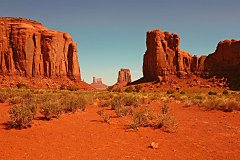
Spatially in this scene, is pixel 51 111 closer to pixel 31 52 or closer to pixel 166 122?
pixel 166 122

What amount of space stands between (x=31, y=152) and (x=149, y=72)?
182ft

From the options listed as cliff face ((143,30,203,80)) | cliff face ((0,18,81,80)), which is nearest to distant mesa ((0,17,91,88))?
cliff face ((0,18,81,80))

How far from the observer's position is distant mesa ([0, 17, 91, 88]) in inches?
1966

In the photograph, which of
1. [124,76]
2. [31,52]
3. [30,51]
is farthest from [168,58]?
[124,76]

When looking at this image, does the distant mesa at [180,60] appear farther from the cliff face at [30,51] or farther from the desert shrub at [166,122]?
the desert shrub at [166,122]

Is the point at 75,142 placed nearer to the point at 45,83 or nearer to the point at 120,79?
the point at 45,83

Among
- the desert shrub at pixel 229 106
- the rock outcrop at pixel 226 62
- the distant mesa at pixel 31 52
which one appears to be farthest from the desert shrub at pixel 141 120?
the distant mesa at pixel 31 52

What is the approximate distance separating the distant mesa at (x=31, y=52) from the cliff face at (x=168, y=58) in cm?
3106

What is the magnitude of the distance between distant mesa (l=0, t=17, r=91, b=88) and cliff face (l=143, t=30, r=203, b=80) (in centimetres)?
3106

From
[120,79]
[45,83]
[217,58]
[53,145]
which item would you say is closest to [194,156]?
[53,145]

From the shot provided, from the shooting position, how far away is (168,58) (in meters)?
54.1

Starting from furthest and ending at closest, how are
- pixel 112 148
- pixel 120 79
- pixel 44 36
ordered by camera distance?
pixel 120 79 → pixel 44 36 → pixel 112 148

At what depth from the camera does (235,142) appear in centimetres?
491

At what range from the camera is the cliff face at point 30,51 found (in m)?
50.0
